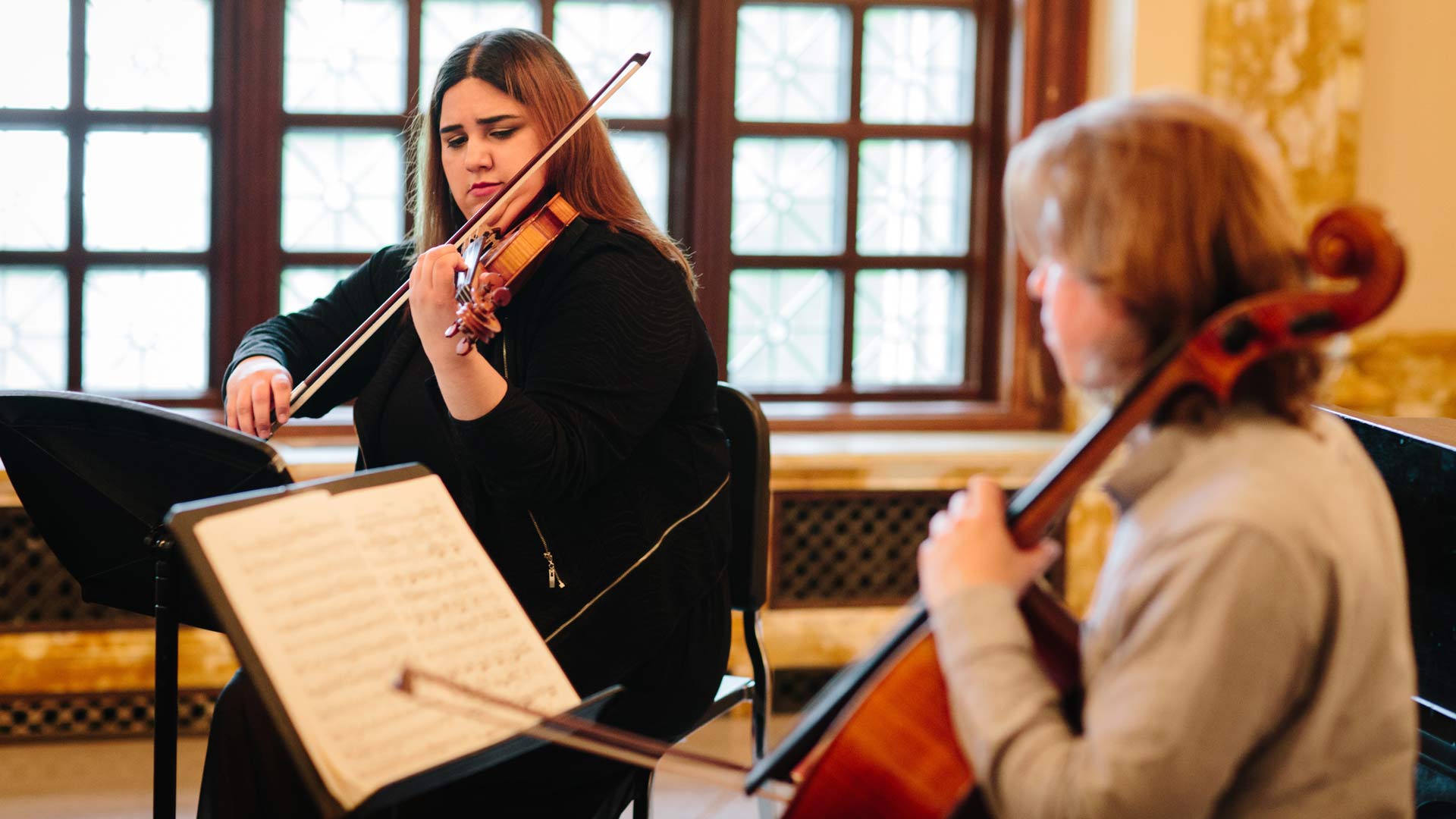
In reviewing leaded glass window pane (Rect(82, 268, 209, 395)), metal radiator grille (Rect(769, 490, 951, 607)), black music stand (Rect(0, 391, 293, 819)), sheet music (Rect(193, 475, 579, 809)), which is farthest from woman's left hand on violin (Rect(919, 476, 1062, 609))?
leaded glass window pane (Rect(82, 268, 209, 395))

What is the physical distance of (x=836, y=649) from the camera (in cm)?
304

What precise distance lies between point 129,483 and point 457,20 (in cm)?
191

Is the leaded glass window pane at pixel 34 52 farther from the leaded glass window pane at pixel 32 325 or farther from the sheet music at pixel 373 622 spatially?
the sheet music at pixel 373 622

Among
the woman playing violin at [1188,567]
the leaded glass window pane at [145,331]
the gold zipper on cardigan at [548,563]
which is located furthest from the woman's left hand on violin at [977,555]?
the leaded glass window pane at [145,331]

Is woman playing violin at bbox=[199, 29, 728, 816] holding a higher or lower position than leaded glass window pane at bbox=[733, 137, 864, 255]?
lower

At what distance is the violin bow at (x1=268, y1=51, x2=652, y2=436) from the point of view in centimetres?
174

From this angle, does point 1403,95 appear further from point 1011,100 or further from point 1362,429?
point 1362,429

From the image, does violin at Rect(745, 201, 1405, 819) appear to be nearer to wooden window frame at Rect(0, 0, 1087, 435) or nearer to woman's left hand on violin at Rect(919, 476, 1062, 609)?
woman's left hand on violin at Rect(919, 476, 1062, 609)

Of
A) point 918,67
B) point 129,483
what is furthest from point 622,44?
point 129,483

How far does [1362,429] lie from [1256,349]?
3.07 feet

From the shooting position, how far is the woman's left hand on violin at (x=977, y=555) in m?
0.95

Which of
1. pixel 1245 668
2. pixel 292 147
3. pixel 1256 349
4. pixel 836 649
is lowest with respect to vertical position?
pixel 836 649

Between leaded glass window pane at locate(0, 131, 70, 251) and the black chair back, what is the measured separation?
1.68 meters

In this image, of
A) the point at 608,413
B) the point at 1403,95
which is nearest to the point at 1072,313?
the point at 608,413
